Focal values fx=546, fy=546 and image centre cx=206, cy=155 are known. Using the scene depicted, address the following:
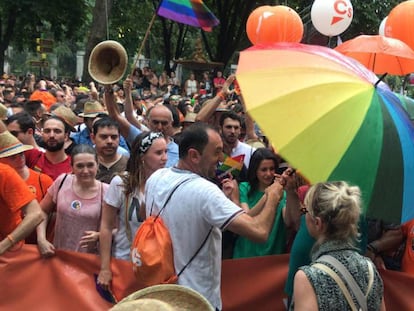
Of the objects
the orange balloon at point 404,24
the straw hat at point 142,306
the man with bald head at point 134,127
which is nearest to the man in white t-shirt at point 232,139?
the man with bald head at point 134,127

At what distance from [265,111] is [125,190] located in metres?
1.33

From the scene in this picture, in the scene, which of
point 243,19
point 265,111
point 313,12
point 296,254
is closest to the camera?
point 265,111

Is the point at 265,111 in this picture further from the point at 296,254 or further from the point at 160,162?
the point at 160,162

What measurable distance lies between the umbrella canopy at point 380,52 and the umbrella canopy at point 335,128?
219 cm

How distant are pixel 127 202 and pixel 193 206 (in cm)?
82

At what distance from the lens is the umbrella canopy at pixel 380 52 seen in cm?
483

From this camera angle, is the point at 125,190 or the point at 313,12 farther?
the point at 313,12

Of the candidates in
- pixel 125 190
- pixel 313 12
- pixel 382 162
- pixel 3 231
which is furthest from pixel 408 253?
pixel 313 12

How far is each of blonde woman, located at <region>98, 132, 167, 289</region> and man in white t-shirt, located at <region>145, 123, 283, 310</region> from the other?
1.57ft

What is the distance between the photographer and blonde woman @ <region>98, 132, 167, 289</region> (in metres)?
3.56

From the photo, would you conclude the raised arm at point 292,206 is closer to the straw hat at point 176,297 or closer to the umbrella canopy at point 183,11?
the straw hat at point 176,297

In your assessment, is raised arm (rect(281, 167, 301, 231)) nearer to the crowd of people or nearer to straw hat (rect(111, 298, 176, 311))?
the crowd of people

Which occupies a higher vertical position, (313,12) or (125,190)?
(313,12)

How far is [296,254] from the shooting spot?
3.13 meters
